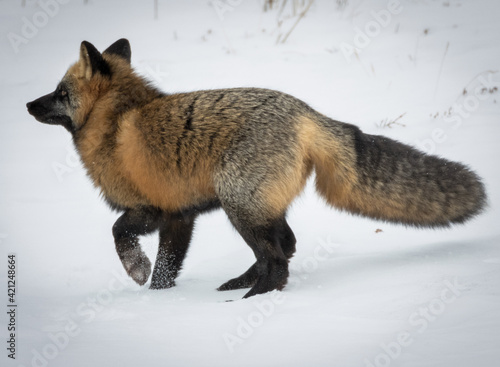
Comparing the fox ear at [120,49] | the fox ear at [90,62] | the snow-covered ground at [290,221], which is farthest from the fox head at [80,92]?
the snow-covered ground at [290,221]

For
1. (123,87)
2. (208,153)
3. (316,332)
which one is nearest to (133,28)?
(123,87)

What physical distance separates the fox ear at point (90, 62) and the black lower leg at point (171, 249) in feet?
5.80

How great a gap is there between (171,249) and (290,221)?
91.1 inches

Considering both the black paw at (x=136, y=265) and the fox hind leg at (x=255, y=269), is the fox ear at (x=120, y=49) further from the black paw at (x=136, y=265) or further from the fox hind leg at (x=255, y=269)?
the fox hind leg at (x=255, y=269)

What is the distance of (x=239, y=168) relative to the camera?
217 inches

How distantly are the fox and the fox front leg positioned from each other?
0.03ft

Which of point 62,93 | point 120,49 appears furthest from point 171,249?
point 120,49

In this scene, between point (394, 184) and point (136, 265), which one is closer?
point (394, 184)

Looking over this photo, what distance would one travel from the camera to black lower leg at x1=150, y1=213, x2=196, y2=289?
639 centimetres

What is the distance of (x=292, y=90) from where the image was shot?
36.8 ft

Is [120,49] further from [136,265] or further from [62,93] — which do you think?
[136,265]

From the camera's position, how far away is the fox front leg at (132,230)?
20.1 ft

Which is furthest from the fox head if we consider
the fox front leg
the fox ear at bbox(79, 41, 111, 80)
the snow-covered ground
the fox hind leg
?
the fox hind leg

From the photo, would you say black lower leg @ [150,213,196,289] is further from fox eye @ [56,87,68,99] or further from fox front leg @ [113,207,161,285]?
fox eye @ [56,87,68,99]
